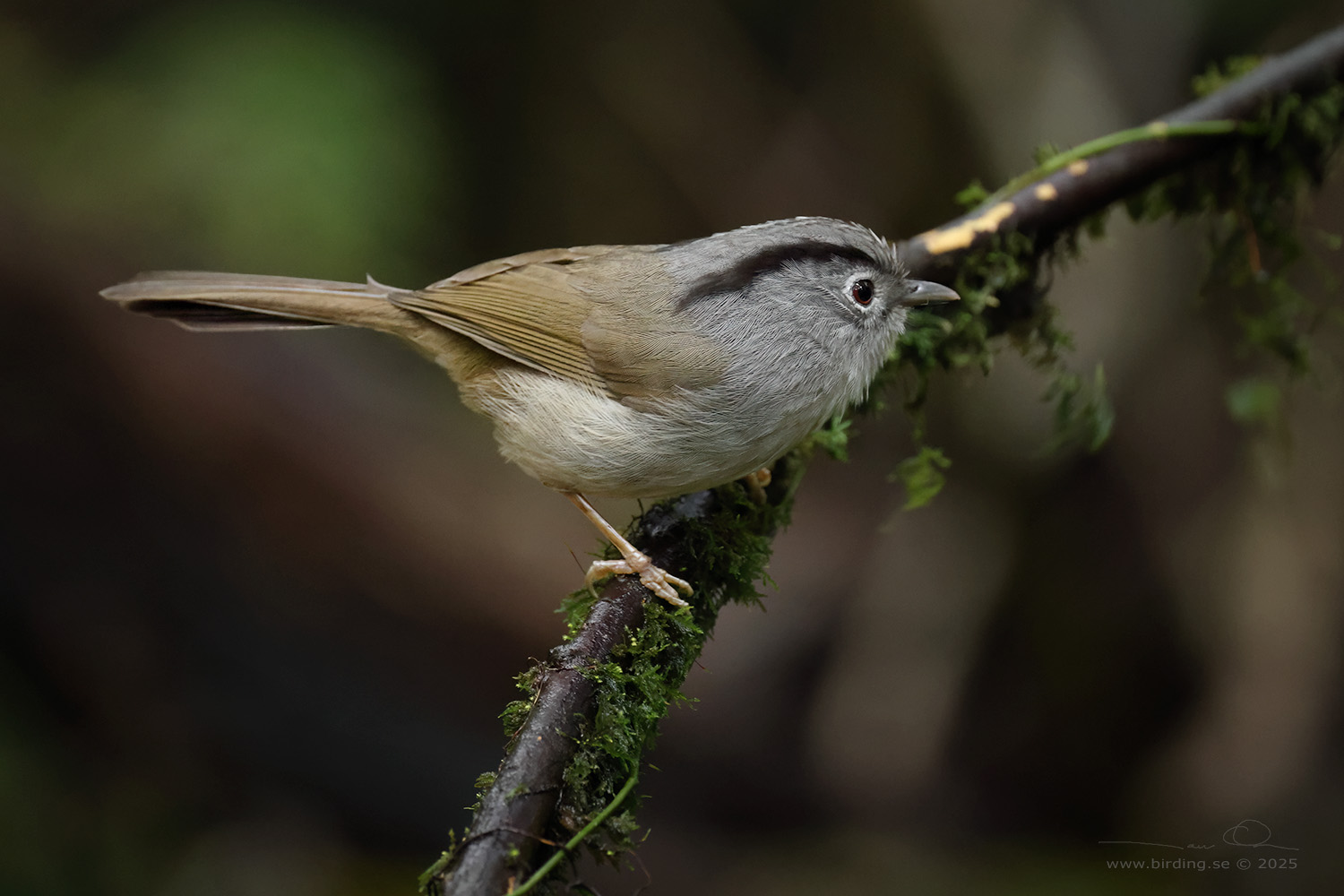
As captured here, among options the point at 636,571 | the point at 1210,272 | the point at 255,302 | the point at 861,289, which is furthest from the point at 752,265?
the point at 1210,272

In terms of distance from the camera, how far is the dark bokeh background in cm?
570

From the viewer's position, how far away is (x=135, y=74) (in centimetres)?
604

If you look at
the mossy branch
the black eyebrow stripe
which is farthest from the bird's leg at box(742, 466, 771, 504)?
the black eyebrow stripe

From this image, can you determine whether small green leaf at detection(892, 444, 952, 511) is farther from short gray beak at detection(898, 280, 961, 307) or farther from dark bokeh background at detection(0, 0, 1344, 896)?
dark bokeh background at detection(0, 0, 1344, 896)

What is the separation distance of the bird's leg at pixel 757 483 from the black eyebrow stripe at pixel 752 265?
631 millimetres

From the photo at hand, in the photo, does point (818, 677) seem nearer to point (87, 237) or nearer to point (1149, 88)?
point (1149, 88)

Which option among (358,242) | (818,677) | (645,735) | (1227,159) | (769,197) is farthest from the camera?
(769,197)

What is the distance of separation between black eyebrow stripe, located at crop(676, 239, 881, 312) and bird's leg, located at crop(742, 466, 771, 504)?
631 millimetres

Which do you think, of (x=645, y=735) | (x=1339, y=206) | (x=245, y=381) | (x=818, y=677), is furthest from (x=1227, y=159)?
(x=245, y=381)

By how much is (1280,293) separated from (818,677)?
3.54 metres

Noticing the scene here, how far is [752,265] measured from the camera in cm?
347

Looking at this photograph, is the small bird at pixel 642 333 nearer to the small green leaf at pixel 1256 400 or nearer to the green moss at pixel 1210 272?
the green moss at pixel 1210 272

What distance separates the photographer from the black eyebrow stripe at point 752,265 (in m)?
3.46
